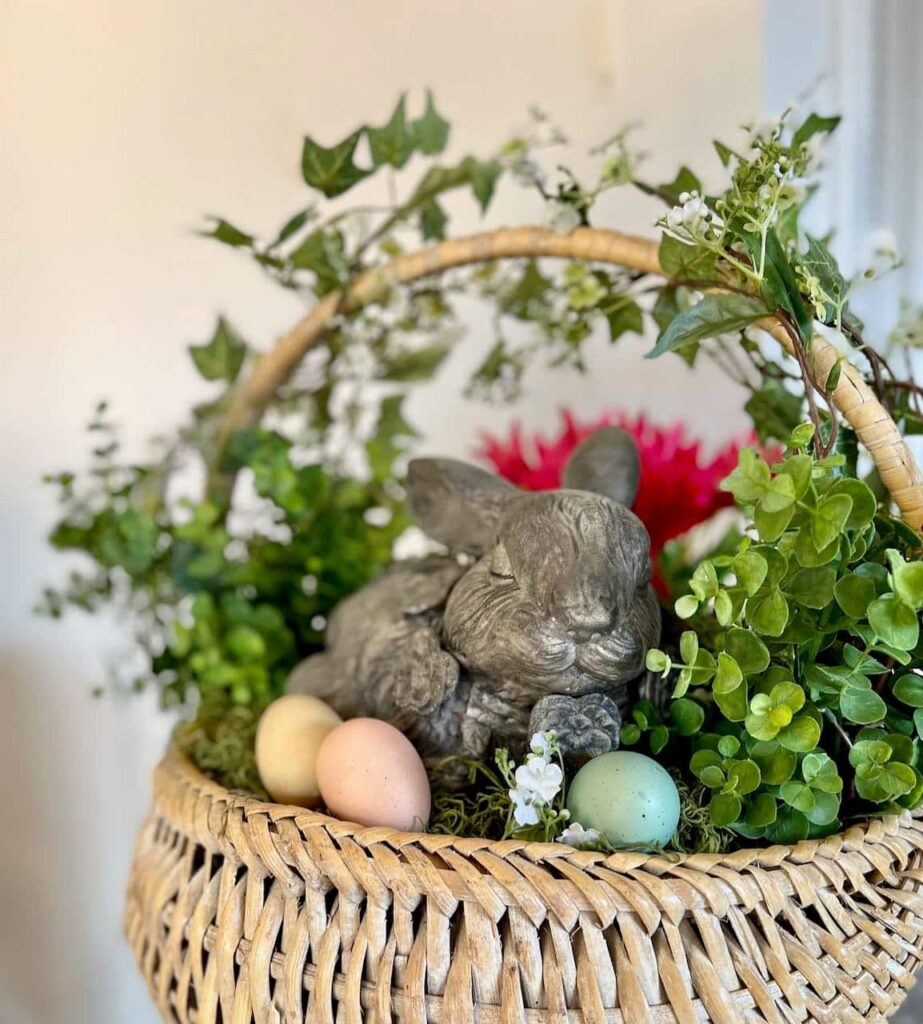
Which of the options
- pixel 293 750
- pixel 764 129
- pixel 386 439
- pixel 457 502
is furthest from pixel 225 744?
pixel 764 129

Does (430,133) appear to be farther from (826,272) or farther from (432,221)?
(826,272)

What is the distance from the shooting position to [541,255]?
714 millimetres

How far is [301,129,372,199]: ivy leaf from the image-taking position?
71cm

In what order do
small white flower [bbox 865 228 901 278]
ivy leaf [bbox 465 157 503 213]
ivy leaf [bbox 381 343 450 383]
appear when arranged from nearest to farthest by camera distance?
small white flower [bbox 865 228 901 278]
ivy leaf [bbox 465 157 503 213]
ivy leaf [bbox 381 343 450 383]

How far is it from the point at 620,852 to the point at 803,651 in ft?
0.47

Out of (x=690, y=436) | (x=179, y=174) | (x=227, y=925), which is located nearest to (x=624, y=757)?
(x=227, y=925)

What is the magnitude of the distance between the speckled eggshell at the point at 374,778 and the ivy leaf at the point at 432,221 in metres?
0.44

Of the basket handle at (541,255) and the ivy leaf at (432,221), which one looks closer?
the basket handle at (541,255)

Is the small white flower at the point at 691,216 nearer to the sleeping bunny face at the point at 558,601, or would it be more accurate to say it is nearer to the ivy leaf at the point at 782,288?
the ivy leaf at the point at 782,288

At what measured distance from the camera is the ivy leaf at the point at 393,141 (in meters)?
0.73

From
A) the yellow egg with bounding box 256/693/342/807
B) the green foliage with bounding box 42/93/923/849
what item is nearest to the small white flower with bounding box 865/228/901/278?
the green foliage with bounding box 42/93/923/849

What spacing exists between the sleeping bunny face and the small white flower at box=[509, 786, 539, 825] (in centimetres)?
8

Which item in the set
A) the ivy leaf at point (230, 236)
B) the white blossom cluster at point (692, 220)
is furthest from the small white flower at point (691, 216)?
the ivy leaf at point (230, 236)

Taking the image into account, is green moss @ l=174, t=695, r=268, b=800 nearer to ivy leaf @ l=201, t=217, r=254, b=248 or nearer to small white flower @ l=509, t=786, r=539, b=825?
small white flower @ l=509, t=786, r=539, b=825
